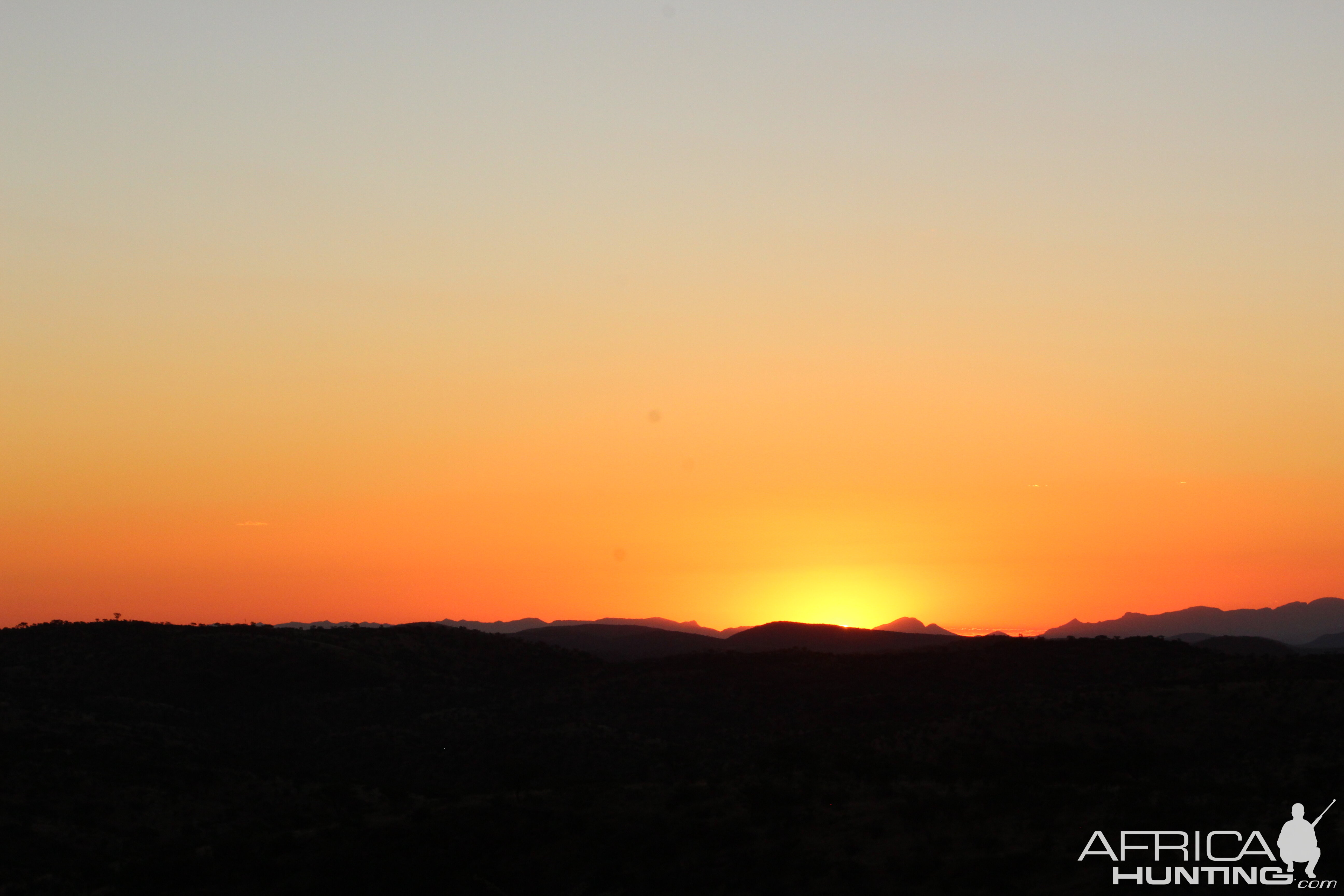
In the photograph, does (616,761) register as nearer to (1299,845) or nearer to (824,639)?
(1299,845)

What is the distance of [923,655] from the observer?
6962cm

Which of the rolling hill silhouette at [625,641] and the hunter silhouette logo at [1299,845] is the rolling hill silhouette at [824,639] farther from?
the hunter silhouette logo at [1299,845]

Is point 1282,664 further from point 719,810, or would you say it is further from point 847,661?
point 719,810

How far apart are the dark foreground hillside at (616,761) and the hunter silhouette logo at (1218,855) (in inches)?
16.1

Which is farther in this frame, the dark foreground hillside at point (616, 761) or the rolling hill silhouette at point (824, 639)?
the rolling hill silhouette at point (824, 639)

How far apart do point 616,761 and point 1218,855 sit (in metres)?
30.3

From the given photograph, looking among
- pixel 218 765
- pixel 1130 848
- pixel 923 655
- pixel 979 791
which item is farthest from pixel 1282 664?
pixel 218 765

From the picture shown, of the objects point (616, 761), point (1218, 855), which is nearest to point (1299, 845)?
point (1218, 855)

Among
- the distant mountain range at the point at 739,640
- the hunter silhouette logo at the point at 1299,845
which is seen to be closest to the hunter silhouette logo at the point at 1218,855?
the hunter silhouette logo at the point at 1299,845

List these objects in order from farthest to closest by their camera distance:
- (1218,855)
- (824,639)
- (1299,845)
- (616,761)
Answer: (824,639) < (616,761) < (1218,855) < (1299,845)

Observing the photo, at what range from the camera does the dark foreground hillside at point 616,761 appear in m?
23.8

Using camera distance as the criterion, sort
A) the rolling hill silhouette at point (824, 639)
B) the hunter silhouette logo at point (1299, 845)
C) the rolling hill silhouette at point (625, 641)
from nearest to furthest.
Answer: the hunter silhouette logo at point (1299, 845), the rolling hill silhouette at point (824, 639), the rolling hill silhouette at point (625, 641)

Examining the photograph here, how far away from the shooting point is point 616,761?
47.8 metres

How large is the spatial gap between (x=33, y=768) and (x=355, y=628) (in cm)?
4485
